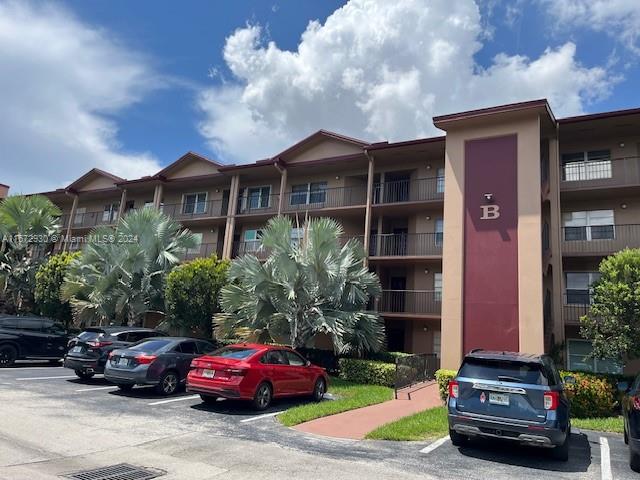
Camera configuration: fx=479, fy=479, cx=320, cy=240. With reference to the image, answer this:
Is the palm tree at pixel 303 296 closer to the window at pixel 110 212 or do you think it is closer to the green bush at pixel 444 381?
the green bush at pixel 444 381

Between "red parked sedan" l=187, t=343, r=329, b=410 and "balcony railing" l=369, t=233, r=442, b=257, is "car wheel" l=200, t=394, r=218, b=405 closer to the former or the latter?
"red parked sedan" l=187, t=343, r=329, b=410

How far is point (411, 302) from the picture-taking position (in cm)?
2103

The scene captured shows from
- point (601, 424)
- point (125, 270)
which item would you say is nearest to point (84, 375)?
point (125, 270)

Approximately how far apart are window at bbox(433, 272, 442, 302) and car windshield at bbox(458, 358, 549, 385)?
41.9 feet

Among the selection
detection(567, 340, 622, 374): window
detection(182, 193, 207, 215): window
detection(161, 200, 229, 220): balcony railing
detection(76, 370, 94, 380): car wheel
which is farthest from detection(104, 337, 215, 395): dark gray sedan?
detection(182, 193, 207, 215): window

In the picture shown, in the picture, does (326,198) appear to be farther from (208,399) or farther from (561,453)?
(561,453)

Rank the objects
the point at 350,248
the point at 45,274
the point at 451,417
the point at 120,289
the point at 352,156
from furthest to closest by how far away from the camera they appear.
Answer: the point at 45,274 < the point at 352,156 < the point at 120,289 < the point at 350,248 < the point at 451,417

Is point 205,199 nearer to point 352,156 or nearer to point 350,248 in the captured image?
point 352,156

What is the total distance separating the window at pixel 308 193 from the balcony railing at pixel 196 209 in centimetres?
460

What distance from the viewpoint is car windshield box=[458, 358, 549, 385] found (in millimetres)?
7496

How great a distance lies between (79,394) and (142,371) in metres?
1.58

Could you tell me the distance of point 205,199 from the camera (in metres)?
29.2

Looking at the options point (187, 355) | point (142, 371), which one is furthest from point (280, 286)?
point (142, 371)

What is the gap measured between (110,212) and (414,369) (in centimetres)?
2569
